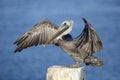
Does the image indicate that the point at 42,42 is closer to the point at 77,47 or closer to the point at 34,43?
the point at 34,43

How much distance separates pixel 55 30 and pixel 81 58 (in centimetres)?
39

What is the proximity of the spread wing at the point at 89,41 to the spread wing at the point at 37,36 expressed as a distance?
342mm

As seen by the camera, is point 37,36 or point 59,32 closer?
point 59,32

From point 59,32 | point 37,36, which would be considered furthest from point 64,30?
point 37,36

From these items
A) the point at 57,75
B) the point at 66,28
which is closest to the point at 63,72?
the point at 57,75

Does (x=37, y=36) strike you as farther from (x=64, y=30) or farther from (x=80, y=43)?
(x=80, y=43)

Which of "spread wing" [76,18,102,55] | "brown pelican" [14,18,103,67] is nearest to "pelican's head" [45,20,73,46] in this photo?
"brown pelican" [14,18,103,67]

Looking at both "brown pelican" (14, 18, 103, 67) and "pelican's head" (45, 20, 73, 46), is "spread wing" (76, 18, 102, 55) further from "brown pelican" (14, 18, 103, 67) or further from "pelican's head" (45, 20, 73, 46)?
"pelican's head" (45, 20, 73, 46)

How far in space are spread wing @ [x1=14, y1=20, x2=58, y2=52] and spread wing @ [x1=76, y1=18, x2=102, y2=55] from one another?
342mm

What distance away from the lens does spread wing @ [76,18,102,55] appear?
185 inches

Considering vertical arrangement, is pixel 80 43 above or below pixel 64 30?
below

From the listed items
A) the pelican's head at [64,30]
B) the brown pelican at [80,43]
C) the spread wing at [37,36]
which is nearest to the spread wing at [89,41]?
the brown pelican at [80,43]

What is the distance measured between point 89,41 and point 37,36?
0.54 m

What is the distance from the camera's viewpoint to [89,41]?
187 inches
